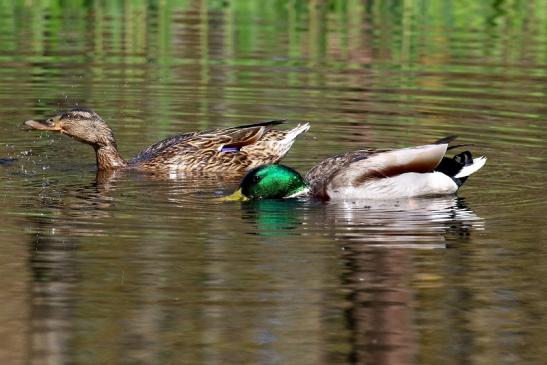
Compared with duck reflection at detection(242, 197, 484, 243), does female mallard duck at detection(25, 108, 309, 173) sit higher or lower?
higher

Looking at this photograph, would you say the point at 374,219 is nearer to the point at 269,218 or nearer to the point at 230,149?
the point at 269,218

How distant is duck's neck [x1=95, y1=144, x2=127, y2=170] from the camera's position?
13273 mm

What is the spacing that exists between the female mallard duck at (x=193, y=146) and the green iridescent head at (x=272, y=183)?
5.84ft

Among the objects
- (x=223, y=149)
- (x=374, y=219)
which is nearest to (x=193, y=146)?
(x=223, y=149)

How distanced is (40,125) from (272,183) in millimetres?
2826

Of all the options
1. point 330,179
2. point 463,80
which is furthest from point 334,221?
point 463,80

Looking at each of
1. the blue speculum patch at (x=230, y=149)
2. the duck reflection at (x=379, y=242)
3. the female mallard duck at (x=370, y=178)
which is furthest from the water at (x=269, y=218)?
A: the blue speculum patch at (x=230, y=149)

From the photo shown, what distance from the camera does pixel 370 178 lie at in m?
11.5

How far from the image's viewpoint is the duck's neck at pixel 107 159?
1327 centimetres

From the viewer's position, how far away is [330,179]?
37.8ft

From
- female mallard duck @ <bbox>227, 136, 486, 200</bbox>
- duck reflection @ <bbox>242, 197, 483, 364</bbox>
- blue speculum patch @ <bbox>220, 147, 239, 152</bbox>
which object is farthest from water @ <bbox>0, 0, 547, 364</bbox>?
blue speculum patch @ <bbox>220, 147, 239, 152</bbox>

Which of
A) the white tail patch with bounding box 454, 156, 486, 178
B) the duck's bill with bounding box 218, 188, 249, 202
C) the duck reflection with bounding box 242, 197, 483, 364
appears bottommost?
the duck reflection with bounding box 242, 197, 483, 364

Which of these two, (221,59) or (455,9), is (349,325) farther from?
(455,9)

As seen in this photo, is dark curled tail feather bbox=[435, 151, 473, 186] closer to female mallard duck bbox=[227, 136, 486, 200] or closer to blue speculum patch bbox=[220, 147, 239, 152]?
female mallard duck bbox=[227, 136, 486, 200]
